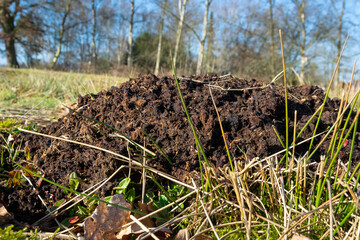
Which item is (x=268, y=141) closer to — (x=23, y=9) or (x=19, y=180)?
(x=19, y=180)

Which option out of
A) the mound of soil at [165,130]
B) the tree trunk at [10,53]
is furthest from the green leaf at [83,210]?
the tree trunk at [10,53]

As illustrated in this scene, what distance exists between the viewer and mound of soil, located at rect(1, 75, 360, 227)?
1335 mm

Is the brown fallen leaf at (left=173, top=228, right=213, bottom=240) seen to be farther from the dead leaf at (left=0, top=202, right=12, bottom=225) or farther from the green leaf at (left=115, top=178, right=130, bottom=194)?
the dead leaf at (left=0, top=202, right=12, bottom=225)

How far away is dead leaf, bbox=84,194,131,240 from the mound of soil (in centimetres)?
18

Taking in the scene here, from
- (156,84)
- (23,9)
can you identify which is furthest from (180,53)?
(156,84)

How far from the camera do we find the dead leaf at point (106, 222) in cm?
104

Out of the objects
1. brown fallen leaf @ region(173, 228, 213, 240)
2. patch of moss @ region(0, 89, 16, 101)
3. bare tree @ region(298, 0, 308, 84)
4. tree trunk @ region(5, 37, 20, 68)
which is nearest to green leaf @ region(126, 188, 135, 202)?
brown fallen leaf @ region(173, 228, 213, 240)

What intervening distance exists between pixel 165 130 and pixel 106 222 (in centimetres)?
62

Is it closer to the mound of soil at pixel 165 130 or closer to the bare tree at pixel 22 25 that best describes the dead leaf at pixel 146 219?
the mound of soil at pixel 165 130

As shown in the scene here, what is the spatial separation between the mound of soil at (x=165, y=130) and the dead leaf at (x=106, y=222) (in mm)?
184

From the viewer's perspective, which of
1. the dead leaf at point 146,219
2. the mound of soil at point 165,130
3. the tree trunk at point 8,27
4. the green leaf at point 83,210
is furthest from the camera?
the tree trunk at point 8,27

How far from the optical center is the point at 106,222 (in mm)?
1075

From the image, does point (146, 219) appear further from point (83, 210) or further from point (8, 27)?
point (8, 27)

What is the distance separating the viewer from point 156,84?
1812 mm
